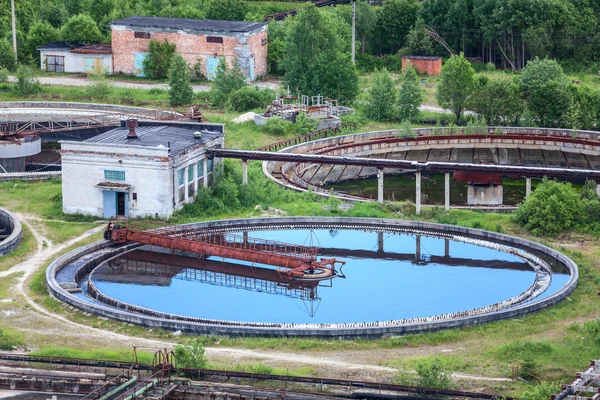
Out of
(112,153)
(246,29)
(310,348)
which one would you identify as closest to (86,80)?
(246,29)

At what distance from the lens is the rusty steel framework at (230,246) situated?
56.0 metres

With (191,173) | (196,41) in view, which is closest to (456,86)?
(196,41)

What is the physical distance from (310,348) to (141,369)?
251 inches

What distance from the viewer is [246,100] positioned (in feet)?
291

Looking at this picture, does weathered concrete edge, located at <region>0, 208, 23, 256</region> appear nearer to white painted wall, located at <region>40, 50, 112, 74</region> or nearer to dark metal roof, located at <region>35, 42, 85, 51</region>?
white painted wall, located at <region>40, 50, 112, 74</region>

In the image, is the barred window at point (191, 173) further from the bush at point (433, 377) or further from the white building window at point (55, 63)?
the white building window at point (55, 63)

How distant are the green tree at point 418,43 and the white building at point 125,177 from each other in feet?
157

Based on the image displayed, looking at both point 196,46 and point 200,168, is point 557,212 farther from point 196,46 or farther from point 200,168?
point 196,46

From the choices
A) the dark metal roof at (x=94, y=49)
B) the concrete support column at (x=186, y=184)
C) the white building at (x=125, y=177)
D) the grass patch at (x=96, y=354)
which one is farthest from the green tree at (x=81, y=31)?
the grass patch at (x=96, y=354)

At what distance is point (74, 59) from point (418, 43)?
27365 mm

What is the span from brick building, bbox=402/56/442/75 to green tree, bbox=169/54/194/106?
21391mm

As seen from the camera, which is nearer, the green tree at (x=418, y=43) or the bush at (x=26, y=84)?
the bush at (x=26, y=84)

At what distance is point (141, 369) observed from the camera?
4266 centimetres

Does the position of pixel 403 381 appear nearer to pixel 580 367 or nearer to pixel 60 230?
pixel 580 367
